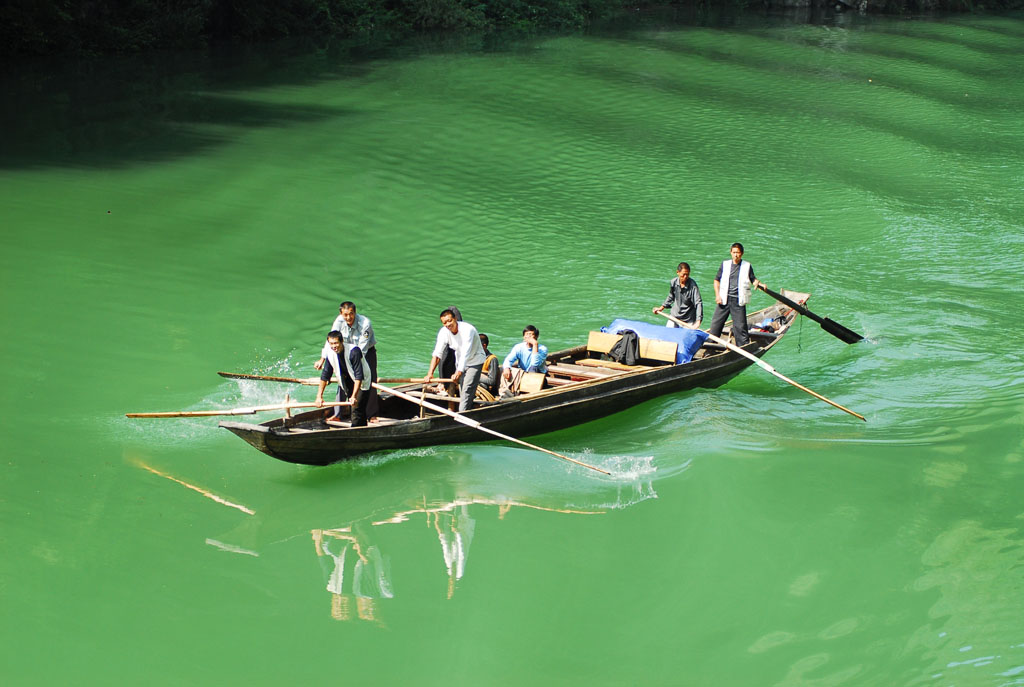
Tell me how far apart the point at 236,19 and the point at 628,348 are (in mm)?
28370

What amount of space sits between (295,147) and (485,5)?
22.0 meters

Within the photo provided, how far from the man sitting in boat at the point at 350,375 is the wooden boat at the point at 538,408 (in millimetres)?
192

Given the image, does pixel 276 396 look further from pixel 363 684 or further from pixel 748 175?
pixel 748 175

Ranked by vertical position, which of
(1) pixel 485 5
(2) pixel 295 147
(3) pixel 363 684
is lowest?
(3) pixel 363 684

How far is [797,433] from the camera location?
11.9 metres

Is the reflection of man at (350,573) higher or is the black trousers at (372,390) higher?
the black trousers at (372,390)

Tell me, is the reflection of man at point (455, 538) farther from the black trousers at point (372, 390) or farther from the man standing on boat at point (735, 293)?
the man standing on boat at point (735, 293)

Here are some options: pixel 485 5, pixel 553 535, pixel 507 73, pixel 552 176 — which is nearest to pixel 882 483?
pixel 553 535

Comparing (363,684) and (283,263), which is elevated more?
(283,263)

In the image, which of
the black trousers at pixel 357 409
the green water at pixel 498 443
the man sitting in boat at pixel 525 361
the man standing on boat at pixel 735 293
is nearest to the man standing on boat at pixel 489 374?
the man sitting in boat at pixel 525 361

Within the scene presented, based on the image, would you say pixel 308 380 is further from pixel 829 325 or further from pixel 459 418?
pixel 829 325

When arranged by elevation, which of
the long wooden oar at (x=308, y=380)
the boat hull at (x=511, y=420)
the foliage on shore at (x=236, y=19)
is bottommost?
the boat hull at (x=511, y=420)

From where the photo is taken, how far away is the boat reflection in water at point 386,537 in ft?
28.9

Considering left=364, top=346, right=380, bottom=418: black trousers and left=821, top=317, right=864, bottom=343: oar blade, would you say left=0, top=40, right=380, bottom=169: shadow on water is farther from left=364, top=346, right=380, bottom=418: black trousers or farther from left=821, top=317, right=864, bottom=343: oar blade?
left=821, top=317, right=864, bottom=343: oar blade
